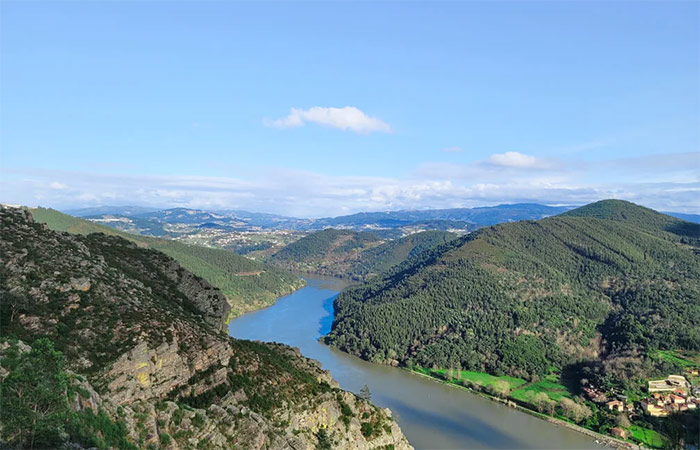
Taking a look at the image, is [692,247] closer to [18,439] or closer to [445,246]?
[445,246]

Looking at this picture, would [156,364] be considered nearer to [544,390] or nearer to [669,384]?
[544,390]

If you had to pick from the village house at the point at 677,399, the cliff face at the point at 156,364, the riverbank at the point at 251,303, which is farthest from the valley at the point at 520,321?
the cliff face at the point at 156,364

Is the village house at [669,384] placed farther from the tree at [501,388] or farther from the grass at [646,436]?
the tree at [501,388]

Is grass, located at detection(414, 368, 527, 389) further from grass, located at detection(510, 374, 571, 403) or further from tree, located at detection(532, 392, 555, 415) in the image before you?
tree, located at detection(532, 392, 555, 415)

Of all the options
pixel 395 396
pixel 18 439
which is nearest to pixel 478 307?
pixel 395 396

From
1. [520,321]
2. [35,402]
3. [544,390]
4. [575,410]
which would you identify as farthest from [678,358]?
[35,402]

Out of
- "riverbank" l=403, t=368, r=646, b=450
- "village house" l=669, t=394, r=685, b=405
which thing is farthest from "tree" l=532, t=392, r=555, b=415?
"village house" l=669, t=394, r=685, b=405

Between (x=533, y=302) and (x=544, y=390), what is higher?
(x=533, y=302)
